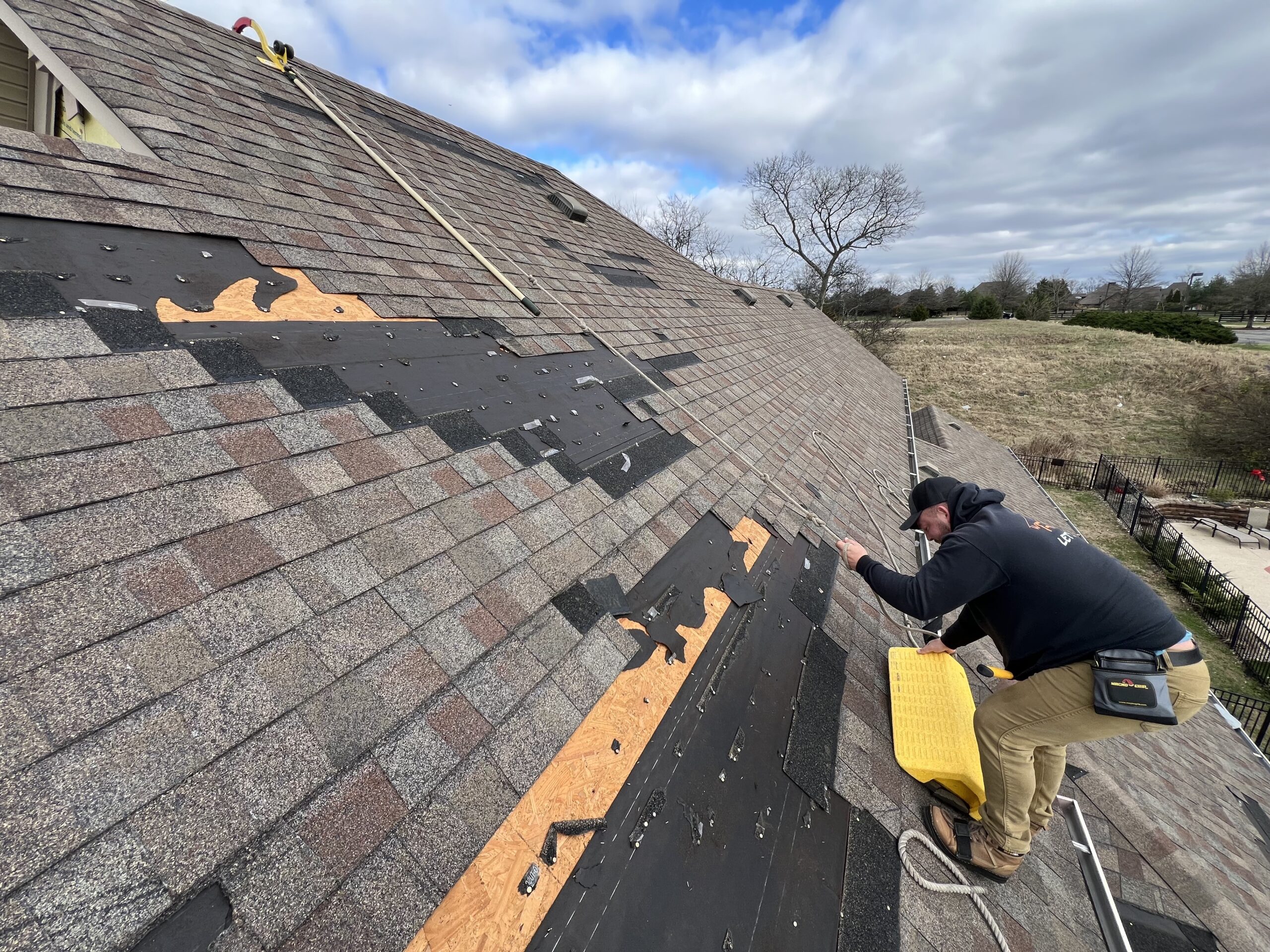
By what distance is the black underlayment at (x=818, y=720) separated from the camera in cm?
237

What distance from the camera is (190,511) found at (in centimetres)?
175

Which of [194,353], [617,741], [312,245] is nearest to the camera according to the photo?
[617,741]

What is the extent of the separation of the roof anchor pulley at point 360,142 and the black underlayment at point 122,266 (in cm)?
189

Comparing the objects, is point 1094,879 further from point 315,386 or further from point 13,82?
point 13,82

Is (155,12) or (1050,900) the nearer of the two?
(1050,900)

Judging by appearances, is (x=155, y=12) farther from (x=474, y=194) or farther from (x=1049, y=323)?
(x=1049, y=323)

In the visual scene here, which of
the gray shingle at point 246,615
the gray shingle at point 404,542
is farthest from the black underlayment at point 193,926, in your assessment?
the gray shingle at point 404,542

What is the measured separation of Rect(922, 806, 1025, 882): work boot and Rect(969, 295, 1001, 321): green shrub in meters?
60.5

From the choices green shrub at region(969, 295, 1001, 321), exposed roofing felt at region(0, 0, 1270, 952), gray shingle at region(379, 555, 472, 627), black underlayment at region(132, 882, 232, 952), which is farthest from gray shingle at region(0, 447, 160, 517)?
green shrub at region(969, 295, 1001, 321)

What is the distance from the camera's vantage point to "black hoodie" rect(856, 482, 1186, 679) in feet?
8.20

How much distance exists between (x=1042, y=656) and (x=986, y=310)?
61.6m

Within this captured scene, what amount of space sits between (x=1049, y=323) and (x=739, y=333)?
52.1 m

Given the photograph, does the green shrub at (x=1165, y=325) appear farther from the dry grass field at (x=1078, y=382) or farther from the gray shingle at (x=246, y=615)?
the gray shingle at (x=246, y=615)

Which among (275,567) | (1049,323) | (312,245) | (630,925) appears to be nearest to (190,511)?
(275,567)
